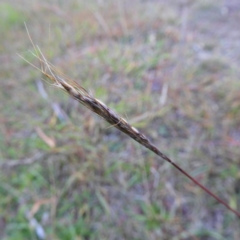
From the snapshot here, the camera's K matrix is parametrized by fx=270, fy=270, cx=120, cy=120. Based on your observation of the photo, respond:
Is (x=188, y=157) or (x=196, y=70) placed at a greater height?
(x=196, y=70)

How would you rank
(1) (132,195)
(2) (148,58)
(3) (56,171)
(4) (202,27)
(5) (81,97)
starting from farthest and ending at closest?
(4) (202,27)
(2) (148,58)
(3) (56,171)
(1) (132,195)
(5) (81,97)

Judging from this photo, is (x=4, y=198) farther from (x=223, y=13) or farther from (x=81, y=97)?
(x=223, y=13)

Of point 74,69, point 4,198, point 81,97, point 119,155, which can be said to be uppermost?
point 81,97

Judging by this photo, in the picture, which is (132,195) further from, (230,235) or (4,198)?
(4,198)

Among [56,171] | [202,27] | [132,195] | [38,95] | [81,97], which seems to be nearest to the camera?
[81,97]

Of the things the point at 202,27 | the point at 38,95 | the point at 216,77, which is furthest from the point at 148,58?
the point at 38,95

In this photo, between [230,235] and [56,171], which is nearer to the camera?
[230,235]
